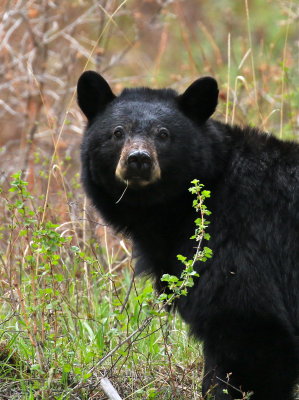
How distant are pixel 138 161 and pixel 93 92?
0.82m

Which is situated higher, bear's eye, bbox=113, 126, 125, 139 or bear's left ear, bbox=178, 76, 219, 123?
bear's left ear, bbox=178, 76, 219, 123

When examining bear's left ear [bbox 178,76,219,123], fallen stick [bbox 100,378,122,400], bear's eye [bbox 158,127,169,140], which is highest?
bear's left ear [bbox 178,76,219,123]

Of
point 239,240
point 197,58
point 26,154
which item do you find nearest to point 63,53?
point 26,154

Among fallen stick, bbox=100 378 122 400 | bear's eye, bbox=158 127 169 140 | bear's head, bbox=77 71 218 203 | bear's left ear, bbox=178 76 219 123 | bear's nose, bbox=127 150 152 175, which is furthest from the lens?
bear's left ear, bbox=178 76 219 123

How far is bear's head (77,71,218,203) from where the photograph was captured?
4.61 m

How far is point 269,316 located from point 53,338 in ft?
3.93

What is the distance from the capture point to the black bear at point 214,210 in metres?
4.32

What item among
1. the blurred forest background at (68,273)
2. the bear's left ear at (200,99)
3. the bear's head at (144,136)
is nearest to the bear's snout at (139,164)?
the bear's head at (144,136)

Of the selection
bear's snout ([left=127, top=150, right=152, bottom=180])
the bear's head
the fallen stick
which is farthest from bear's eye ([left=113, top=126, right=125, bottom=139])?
the fallen stick

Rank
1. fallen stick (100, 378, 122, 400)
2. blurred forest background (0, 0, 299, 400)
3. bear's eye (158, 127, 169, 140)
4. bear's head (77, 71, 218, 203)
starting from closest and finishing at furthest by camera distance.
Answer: fallen stick (100, 378, 122, 400) < blurred forest background (0, 0, 299, 400) < bear's head (77, 71, 218, 203) < bear's eye (158, 127, 169, 140)

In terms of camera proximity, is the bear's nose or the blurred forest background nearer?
the blurred forest background

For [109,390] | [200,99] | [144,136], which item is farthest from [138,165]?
[109,390]

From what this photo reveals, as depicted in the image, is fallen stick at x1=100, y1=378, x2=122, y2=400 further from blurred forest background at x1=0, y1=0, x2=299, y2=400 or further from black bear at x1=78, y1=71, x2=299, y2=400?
black bear at x1=78, y1=71, x2=299, y2=400

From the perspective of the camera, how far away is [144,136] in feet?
15.5
